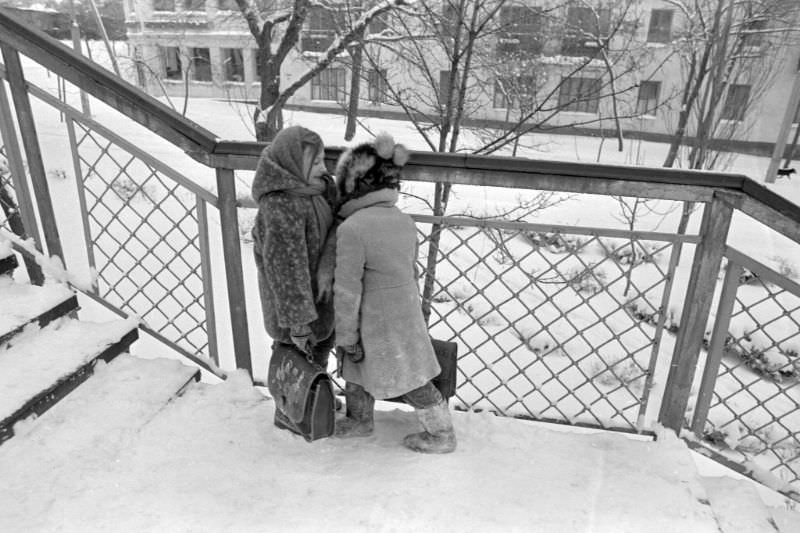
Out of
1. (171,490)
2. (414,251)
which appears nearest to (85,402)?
(171,490)

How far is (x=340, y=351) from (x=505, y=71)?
250 inches

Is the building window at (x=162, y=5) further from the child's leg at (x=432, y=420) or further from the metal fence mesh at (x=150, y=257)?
the child's leg at (x=432, y=420)

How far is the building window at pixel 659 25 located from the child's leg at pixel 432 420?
63.8 ft

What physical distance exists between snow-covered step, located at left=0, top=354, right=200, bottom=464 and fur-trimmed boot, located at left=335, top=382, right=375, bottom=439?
747 mm

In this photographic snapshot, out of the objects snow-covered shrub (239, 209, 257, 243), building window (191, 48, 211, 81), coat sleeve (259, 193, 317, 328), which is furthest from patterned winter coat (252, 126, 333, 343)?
building window (191, 48, 211, 81)

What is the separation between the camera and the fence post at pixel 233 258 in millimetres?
2131

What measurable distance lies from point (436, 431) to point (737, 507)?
110cm

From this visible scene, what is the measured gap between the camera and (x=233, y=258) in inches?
87.2

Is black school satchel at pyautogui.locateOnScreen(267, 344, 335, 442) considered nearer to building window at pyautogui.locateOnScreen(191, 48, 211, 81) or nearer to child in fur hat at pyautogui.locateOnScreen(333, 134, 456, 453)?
child in fur hat at pyautogui.locateOnScreen(333, 134, 456, 453)

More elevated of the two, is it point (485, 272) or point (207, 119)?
point (207, 119)

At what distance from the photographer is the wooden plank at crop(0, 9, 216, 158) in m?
2.04

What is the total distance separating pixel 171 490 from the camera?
5.52ft

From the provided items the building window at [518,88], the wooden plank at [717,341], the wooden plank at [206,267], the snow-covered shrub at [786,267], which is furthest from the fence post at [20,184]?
the snow-covered shrub at [786,267]

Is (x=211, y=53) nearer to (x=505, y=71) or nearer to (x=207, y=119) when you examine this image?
(x=207, y=119)
